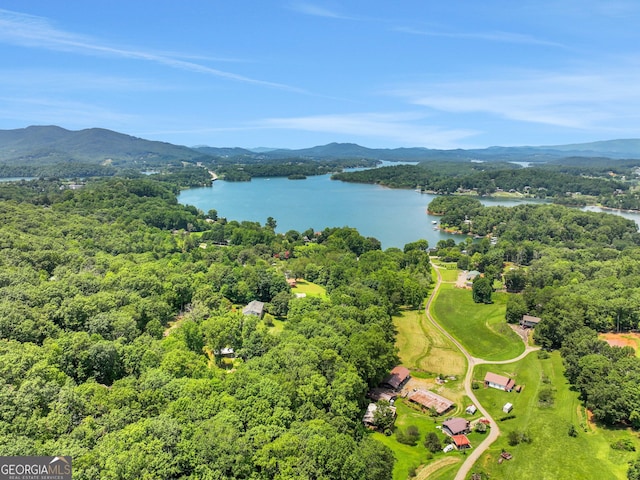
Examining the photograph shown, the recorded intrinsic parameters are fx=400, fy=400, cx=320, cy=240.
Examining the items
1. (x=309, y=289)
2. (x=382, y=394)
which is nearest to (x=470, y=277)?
(x=309, y=289)

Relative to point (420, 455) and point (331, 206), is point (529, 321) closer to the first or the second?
point (420, 455)

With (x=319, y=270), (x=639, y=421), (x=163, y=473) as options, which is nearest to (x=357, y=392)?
(x=163, y=473)

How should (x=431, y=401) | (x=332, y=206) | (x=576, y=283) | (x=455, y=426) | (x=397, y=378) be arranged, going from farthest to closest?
(x=332, y=206) < (x=576, y=283) < (x=397, y=378) < (x=431, y=401) < (x=455, y=426)

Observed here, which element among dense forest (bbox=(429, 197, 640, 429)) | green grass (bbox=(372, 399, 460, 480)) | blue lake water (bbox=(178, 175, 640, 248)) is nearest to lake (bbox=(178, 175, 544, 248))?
blue lake water (bbox=(178, 175, 640, 248))

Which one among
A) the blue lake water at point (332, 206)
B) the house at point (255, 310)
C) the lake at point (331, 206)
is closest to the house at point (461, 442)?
the house at point (255, 310)

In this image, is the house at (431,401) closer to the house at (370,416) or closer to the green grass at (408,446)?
the green grass at (408,446)

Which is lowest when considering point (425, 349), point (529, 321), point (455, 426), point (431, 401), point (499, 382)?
point (425, 349)
